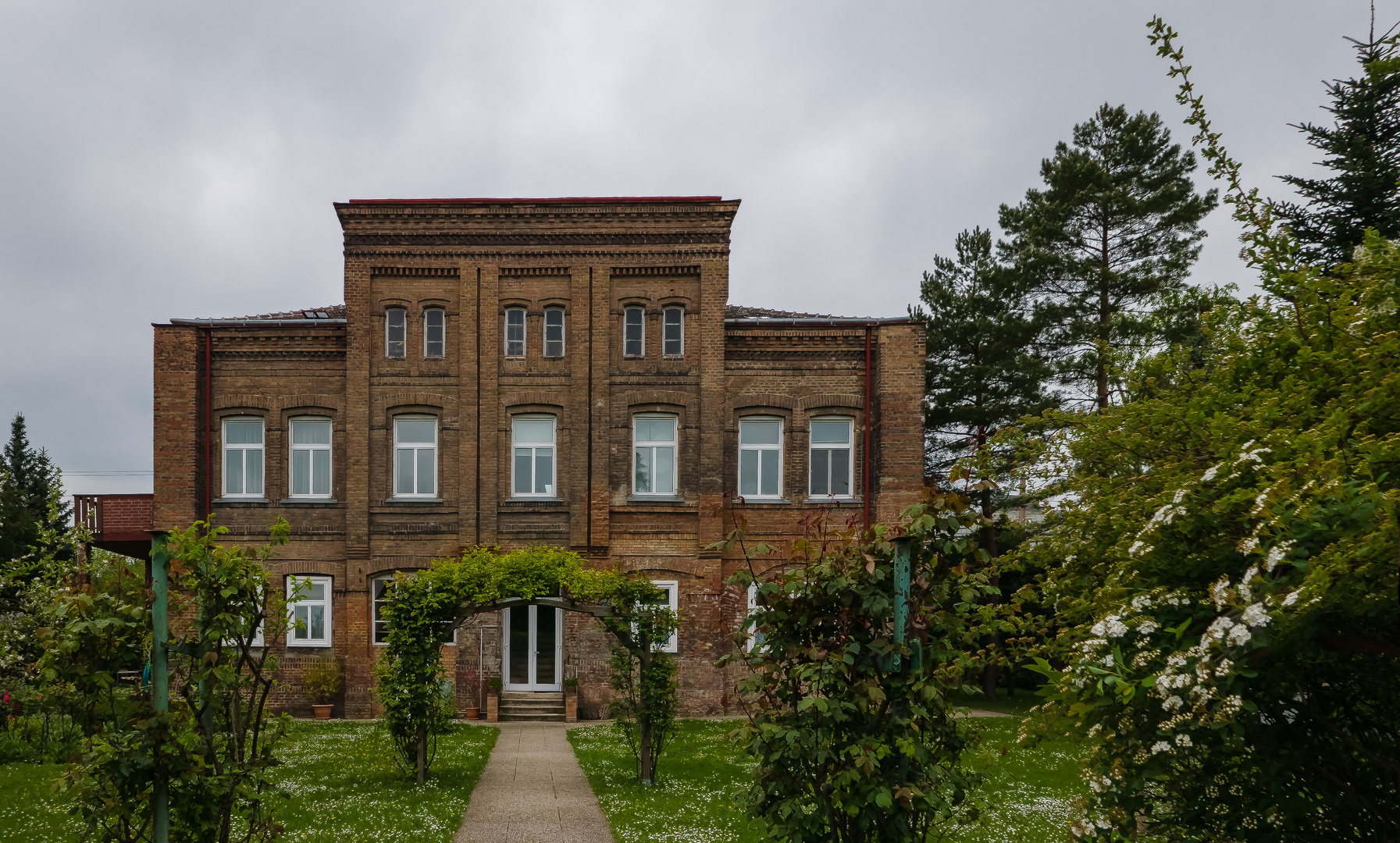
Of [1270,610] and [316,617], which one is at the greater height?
[1270,610]

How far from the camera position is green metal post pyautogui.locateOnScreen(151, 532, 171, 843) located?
17.9ft

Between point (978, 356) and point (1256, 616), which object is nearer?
point (1256, 616)

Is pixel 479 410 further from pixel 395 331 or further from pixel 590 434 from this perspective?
pixel 395 331

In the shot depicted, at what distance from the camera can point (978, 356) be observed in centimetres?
2581

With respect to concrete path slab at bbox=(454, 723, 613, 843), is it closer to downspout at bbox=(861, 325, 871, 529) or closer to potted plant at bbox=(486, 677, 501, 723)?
potted plant at bbox=(486, 677, 501, 723)

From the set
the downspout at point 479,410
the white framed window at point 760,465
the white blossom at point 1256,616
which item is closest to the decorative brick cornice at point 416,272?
the downspout at point 479,410

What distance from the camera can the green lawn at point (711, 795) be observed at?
9680mm

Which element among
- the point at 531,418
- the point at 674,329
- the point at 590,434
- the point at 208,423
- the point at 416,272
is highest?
the point at 416,272

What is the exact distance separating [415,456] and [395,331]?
307 cm

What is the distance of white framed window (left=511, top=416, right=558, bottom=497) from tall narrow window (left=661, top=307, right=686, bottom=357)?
3369mm

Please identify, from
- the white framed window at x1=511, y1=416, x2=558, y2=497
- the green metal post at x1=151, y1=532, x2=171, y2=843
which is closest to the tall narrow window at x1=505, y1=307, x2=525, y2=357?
the white framed window at x1=511, y1=416, x2=558, y2=497

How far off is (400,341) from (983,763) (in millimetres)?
18341

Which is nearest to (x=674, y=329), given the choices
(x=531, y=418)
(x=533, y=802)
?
(x=531, y=418)

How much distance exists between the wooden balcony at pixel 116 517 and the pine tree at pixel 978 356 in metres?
20.5
